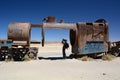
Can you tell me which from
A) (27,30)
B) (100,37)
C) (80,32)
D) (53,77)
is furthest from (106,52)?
(53,77)

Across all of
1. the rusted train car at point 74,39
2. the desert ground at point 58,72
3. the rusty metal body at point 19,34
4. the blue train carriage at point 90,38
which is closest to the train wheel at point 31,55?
the rusted train car at point 74,39

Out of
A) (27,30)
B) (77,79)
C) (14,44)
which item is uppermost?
(27,30)

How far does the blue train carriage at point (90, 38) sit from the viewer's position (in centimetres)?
1941

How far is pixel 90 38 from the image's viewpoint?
19.7 m

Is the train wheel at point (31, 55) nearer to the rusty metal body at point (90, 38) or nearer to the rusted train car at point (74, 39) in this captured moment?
the rusted train car at point (74, 39)

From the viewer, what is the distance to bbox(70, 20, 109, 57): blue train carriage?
1941cm

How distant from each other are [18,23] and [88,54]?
6.79 metres

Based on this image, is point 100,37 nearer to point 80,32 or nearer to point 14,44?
point 80,32

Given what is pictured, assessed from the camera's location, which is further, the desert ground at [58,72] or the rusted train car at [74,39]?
the rusted train car at [74,39]

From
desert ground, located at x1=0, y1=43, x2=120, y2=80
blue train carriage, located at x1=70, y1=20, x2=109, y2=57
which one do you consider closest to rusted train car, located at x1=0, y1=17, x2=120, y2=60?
blue train carriage, located at x1=70, y1=20, x2=109, y2=57

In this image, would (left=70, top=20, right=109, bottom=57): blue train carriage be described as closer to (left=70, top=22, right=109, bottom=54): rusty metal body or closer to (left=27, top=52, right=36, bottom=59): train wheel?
(left=70, top=22, right=109, bottom=54): rusty metal body

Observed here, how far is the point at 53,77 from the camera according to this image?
9.88 meters

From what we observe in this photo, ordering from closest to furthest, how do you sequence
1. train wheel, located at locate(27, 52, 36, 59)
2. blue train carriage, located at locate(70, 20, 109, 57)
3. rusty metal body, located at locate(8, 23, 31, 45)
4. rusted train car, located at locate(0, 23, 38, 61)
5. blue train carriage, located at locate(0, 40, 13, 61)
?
blue train carriage, located at locate(0, 40, 13, 61)
rusted train car, located at locate(0, 23, 38, 61)
rusty metal body, located at locate(8, 23, 31, 45)
train wheel, located at locate(27, 52, 36, 59)
blue train carriage, located at locate(70, 20, 109, 57)

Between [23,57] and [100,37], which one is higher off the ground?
[100,37]
